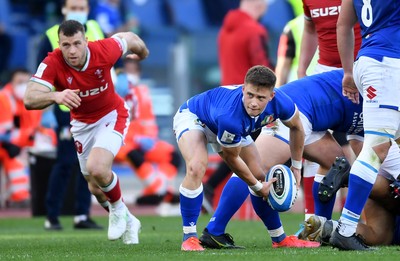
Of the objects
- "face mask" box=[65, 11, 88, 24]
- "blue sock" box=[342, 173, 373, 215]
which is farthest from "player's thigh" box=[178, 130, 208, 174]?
"face mask" box=[65, 11, 88, 24]

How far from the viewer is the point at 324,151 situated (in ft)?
28.5

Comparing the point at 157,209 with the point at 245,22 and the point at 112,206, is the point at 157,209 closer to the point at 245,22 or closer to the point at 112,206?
the point at 245,22

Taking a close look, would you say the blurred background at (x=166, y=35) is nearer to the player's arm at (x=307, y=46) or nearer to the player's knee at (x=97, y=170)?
the player's arm at (x=307, y=46)

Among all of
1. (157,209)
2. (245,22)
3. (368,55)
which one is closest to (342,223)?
(368,55)

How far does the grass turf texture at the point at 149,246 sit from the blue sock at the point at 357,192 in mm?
320

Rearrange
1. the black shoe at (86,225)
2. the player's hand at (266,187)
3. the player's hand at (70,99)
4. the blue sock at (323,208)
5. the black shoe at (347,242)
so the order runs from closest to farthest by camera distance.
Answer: the black shoe at (347,242) < the player's hand at (266,187) < the player's hand at (70,99) < the blue sock at (323,208) < the black shoe at (86,225)

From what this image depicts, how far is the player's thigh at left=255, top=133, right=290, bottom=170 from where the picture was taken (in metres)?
8.44

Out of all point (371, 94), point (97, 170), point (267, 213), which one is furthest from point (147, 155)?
point (371, 94)

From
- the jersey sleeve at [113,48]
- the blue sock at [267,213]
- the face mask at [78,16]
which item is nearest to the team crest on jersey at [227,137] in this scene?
the blue sock at [267,213]

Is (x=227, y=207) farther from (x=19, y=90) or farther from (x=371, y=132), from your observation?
(x=19, y=90)

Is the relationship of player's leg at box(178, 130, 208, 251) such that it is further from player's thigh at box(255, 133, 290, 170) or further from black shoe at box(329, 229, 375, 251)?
black shoe at box(329, 229, 375, 251)

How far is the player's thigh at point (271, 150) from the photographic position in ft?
27.7

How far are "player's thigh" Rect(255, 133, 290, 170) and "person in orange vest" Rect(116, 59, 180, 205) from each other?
668 centimetres

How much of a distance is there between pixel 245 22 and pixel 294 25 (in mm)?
1669
